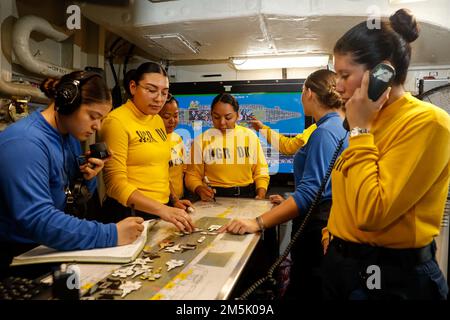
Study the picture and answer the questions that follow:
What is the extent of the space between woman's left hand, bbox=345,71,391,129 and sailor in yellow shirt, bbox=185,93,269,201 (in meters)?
1.82

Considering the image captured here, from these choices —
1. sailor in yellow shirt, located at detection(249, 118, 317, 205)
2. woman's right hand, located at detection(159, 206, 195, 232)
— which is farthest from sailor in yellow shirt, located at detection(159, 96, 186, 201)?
woman's right hand, located at detection(159, 206, 195, 232)

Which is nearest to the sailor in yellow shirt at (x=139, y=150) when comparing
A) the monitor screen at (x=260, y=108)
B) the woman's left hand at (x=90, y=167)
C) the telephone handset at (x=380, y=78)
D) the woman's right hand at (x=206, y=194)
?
the woman's left hand at (x=90, y=167)

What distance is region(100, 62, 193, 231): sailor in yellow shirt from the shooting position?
76.2 inches

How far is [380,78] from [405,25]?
0.25 meters

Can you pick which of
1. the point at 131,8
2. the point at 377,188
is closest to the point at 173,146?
the point at 131,8

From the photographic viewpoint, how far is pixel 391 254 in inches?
42.4

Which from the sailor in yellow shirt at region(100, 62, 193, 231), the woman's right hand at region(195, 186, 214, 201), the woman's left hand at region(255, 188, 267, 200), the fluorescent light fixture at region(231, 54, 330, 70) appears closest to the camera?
the sailor in yellow shirt at region(100, 62, 193, 231)

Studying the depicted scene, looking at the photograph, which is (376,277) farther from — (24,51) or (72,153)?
(24,51)

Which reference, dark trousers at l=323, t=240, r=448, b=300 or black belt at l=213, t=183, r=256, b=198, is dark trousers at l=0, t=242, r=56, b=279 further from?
black belt at l=213, t=183, r=256, b=198

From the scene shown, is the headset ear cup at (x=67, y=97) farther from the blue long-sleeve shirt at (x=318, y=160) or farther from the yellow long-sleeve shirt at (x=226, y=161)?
the yellow long-sleeve shirt at (x=226, y=161)

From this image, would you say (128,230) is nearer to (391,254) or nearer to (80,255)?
(80,255)

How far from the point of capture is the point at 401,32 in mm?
1131

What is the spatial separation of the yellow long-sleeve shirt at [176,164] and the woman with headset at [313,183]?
116cm

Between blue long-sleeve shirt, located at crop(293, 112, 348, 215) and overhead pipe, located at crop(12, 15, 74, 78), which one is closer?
blue long-sleeve shirt, located at crop(293, 112, 348, 215)
